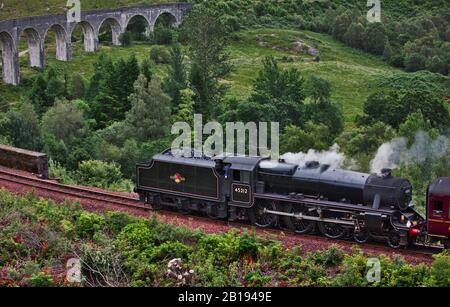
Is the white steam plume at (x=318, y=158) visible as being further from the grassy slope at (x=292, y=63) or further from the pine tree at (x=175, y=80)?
the grassy slope at (x=292, y=63)

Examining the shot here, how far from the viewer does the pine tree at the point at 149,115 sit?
58.8 meters

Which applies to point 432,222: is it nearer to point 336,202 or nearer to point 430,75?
point 336,202

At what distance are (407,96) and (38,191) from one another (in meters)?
43.9

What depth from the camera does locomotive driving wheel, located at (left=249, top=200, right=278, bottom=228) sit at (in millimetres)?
29906

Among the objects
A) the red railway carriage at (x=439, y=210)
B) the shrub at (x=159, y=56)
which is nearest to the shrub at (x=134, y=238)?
the red railway carriage at (x=439, y=210)

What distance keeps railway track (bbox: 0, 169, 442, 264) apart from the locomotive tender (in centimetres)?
33

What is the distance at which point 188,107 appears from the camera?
216ft

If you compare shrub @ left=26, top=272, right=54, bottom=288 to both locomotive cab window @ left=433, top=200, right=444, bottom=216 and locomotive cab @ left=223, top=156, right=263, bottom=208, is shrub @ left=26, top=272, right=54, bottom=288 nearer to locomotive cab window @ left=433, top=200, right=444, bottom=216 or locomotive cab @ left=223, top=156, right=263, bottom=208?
locomotive cab @ left=223, top=156, right=263, bottom=208

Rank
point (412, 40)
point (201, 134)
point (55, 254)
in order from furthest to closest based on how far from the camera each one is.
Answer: point (412, 40) → point (201, 134) → point (55, 254)

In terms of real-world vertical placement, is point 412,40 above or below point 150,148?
above

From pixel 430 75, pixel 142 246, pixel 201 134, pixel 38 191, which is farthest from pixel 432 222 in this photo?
pixel 430 75

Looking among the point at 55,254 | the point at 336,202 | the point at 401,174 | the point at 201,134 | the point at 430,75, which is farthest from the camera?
the point at 430,75

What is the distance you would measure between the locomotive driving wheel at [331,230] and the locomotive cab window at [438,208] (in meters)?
3.70

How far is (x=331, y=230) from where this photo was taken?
28.7 meters
